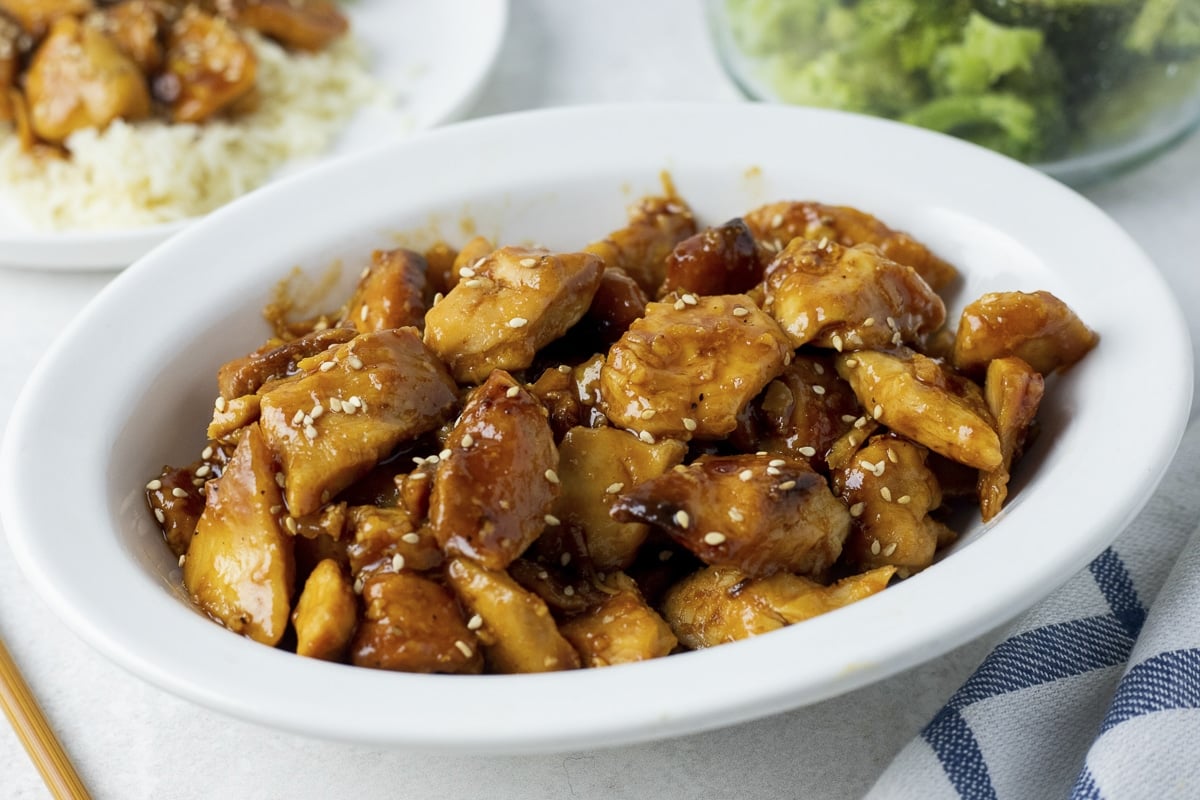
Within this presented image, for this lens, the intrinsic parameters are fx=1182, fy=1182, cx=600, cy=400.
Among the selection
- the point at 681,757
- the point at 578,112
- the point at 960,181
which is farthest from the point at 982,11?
the point at 681,757

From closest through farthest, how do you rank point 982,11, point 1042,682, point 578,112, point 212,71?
point 1042,682 → point 578,112 → point 982,11 → point 212,71

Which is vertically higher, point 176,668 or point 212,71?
point 176,668

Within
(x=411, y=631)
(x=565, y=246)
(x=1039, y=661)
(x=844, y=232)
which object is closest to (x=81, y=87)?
(x=565, y=246)

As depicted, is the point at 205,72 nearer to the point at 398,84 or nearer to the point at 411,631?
the point at 398,84

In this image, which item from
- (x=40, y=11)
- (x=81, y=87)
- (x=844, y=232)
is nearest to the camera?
(x=844, y=232)

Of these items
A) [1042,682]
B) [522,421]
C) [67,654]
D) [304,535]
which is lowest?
[67,654]

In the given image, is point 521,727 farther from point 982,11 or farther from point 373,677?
point 982,11
